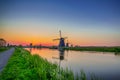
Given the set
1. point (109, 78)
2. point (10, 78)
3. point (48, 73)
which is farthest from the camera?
point (109, 78)

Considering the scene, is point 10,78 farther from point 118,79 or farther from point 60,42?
point 60,42

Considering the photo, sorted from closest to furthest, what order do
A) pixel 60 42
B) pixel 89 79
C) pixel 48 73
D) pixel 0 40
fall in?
pixel 48 73, pixel 89 79, pixel 60 42, pixel 0 40

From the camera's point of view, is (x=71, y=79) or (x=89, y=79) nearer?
(x=71, y=79)

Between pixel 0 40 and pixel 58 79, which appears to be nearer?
pixel 58 79

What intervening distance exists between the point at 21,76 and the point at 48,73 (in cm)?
274

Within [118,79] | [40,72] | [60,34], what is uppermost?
[60,34]

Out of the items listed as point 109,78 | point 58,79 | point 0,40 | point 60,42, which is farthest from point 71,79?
point 0,40

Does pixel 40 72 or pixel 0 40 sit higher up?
pixel 0 40

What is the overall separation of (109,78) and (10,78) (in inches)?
373

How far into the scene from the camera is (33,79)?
11867 millimetres

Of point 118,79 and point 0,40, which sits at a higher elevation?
→ point 0,40

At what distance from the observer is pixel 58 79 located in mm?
12195

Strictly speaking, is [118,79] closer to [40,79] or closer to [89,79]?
[89,79]

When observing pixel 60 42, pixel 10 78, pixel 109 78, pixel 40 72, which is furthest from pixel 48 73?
pixel 60 42
